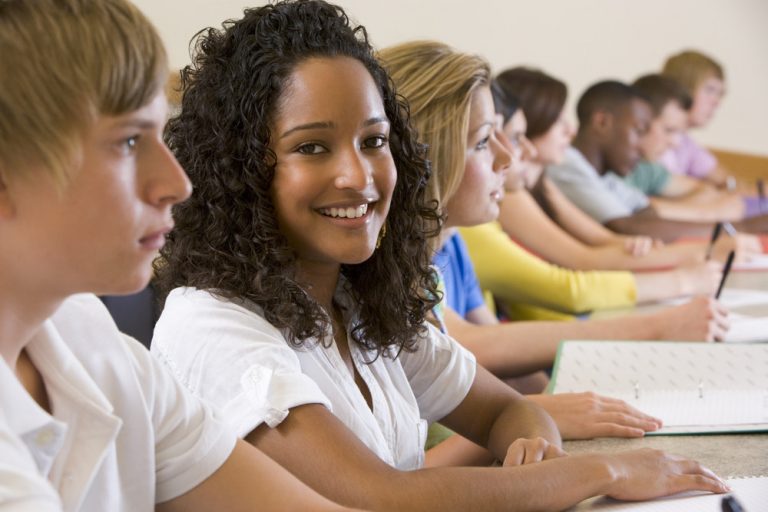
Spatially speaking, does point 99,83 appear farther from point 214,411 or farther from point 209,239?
point 209,239

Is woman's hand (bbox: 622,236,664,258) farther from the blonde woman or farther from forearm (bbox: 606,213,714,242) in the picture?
the blonde woman

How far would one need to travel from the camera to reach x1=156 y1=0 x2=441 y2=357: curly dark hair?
1.22 m

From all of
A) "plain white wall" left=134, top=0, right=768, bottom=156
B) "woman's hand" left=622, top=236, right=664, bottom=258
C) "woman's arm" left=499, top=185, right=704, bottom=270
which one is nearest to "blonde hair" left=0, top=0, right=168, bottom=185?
"woman's arm" left=499, top=185, right=704, bottom=270

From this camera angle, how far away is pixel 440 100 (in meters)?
1.75

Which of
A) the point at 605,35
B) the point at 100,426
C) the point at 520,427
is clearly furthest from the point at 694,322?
the point at 605,35

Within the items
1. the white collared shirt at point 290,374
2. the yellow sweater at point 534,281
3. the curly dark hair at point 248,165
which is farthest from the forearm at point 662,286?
the curly dark hair at point 248,165

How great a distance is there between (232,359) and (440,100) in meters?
0.76

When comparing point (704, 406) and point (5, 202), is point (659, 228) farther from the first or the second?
point (5, 202)

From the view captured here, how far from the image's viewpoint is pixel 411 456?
4.30ft

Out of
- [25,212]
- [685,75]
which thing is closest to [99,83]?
[25,212]

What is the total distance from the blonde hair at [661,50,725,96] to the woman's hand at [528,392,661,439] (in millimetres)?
3939

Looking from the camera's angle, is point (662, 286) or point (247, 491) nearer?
point (247, 491)

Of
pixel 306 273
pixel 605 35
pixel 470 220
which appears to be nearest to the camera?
pixel 306 273

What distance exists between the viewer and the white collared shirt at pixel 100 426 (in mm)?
766
